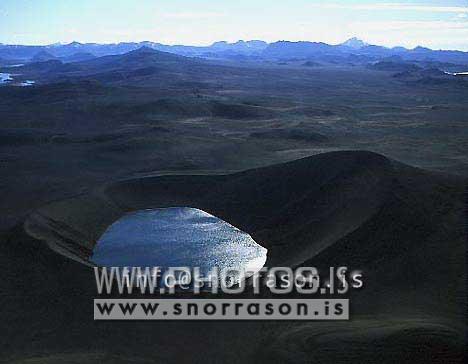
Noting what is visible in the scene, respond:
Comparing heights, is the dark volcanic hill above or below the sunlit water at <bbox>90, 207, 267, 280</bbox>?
above

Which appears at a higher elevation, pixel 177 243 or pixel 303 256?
pixel 303 256

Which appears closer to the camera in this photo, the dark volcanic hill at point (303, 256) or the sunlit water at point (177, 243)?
the dark volcanic hill at point (303, 256)

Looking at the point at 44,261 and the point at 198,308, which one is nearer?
the point at 198,308

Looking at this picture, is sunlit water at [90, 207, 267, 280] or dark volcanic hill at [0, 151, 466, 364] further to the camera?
sunlit water at [90, 207, 267, 280]

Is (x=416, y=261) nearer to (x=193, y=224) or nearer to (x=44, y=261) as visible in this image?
(x=193, y=224)

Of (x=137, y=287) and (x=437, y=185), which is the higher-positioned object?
(x=437, y=185)

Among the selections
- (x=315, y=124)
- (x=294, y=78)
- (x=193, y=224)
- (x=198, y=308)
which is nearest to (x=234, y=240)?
(x=193, y=224)

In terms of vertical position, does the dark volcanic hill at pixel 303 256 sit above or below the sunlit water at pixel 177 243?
above

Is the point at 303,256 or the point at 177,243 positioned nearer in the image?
the point at 303,256
